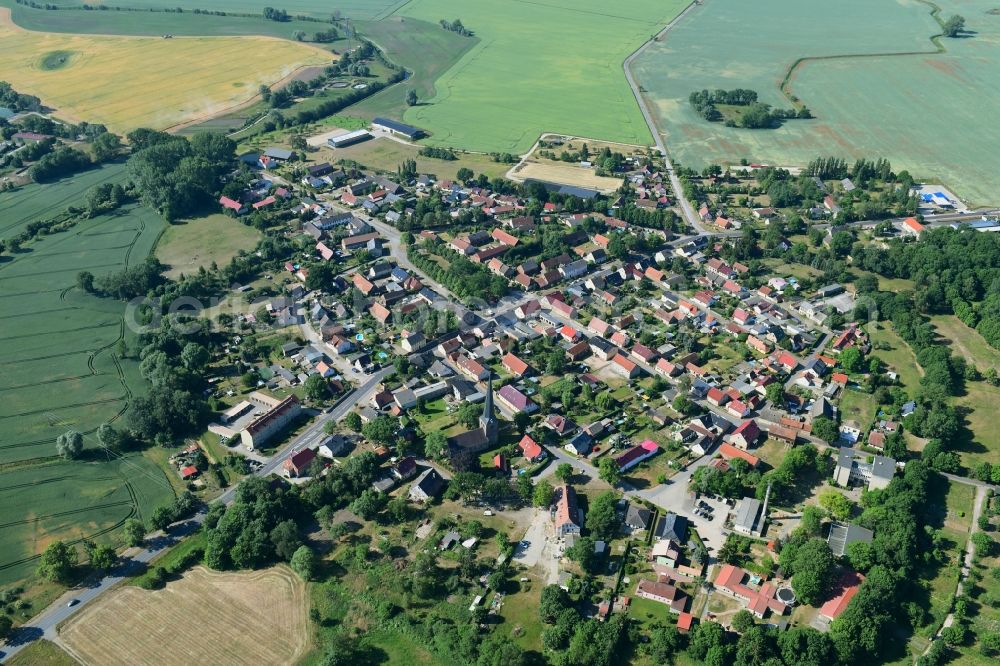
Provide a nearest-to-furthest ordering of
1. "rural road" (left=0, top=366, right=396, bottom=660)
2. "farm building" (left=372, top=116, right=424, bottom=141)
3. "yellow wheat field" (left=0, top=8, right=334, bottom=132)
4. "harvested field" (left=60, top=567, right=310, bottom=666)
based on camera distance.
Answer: "harvested field" (left=60, top=567, right=310, bottom=666)
"rural road" (left=0, top=366, right=396, bottom=660)
"farm building" (left=372, top=116, right=424, bottom=141)
"yellow wheat field" (left=0, top=8, right=334, bottom=132)

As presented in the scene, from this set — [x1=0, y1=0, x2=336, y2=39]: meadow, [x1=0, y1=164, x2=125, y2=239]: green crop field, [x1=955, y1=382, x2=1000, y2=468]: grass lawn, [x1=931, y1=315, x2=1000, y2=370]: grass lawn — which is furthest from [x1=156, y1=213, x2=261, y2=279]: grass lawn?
[x1=0, y1=0, x2=336, y2=39]: meadow

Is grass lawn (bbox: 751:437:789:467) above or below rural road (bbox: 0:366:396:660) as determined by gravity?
above

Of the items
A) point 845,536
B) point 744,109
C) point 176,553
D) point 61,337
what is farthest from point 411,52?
point 845,536

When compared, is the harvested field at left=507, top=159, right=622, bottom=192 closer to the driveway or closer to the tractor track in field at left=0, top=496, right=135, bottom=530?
the driveway

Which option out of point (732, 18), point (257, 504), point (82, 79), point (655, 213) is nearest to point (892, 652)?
point (257, 504)

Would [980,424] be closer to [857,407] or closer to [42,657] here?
[857,407]

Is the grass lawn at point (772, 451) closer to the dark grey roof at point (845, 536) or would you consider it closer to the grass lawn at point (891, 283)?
the dark grey roof at point (845, 536)
